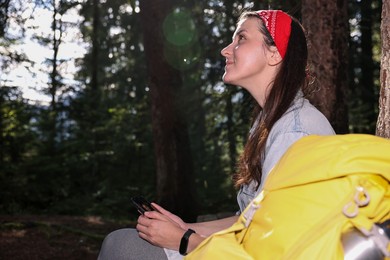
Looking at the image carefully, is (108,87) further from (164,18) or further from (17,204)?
(164,18)

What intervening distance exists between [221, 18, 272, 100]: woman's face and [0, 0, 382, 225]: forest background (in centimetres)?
404

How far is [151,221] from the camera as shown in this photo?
241 cm

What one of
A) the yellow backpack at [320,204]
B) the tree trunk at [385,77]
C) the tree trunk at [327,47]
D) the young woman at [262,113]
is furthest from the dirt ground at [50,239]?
the yellow backpack at [320,204]

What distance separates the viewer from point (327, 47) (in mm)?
4465

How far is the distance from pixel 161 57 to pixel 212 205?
20.0 ft

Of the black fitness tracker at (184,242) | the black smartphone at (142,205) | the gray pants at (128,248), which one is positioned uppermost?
the black smartphone at (142,205)

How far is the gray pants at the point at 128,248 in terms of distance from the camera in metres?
2.43

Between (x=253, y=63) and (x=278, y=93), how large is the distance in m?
0.24

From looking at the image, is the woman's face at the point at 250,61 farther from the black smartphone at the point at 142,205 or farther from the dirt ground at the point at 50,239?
the dirt ground at the point at 50,239

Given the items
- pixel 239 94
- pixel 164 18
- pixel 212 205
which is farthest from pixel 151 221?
pixel 212 205

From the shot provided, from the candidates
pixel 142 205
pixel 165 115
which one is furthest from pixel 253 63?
pixel 165 115

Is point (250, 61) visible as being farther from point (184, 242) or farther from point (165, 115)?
point (165, 115)

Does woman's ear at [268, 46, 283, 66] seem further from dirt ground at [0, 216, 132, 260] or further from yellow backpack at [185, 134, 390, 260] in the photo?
dirt ground at [0, 216, 132, 260]

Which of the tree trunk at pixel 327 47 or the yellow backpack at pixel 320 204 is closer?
the yellow backpack at pixel 320 204
